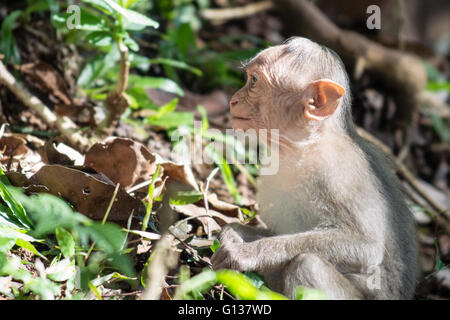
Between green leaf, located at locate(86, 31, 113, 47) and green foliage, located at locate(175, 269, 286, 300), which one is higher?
green leaf, located at locate(86, 31, 113, 47)

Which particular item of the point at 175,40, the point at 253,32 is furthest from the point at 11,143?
the point at 253,32

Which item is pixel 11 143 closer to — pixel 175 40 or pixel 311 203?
pixel 311 203

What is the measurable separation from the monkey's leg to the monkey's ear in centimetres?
93

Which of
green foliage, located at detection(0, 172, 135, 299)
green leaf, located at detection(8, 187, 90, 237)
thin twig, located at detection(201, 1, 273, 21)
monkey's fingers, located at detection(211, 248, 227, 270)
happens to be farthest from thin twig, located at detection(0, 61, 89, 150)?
thin twig, located at detection(201, 1, 273, 21)

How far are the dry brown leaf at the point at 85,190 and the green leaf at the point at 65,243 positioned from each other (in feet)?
1.42

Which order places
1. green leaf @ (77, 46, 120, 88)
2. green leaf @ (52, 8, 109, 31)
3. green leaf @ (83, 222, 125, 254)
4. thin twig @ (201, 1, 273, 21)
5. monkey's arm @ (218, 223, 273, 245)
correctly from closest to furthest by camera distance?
1. green leaf @ (83, 222, 125, 254)
2. monkey's arm @ (218, 223, 273, 245)
3. green leaf @ (52, 8, 109, 31)
4. green leaf @ (77, 46, 120, 88)
5. thin twig @ (201, 1, 273, 21)

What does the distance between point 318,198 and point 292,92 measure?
0.68 m

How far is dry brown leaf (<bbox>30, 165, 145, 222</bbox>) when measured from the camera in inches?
157

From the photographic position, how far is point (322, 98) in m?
3.79

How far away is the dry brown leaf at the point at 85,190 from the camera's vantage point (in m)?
3.98

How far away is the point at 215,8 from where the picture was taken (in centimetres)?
994

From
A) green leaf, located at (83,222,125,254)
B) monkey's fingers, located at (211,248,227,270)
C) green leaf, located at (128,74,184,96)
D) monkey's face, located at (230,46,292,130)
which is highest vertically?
monkey's face, located at (230,46,292,130)

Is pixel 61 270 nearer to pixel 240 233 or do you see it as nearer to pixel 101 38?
pixel 240 233

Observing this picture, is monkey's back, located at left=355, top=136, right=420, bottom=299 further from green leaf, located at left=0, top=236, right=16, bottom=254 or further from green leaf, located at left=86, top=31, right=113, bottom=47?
green leaf, located at left=86, top=31, right=113, bottom=47
